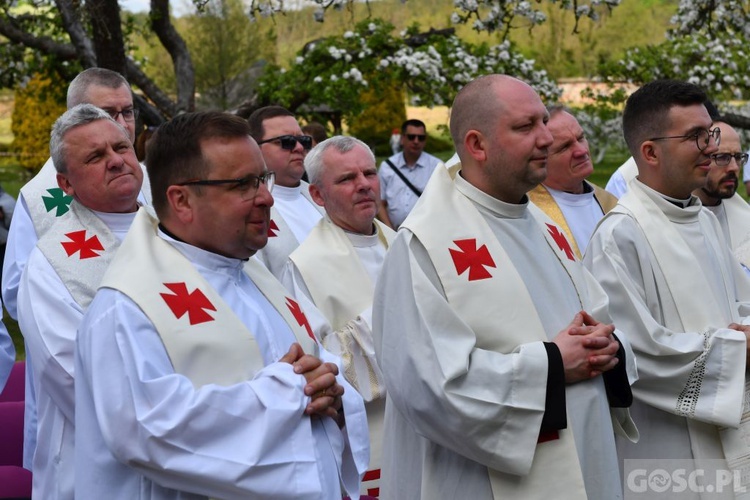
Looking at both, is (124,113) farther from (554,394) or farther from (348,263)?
(554,394)

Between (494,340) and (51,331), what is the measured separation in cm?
159

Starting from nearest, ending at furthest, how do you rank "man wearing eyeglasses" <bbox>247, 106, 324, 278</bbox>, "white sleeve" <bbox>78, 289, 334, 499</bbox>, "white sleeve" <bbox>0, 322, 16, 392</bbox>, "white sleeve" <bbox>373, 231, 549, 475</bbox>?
"white sleeve" <bbox>78, 289, 334, 499</bbox>
"white sleeve" <bbox>373, 231, 549, 475</bbox>
"white sleeve" <bbox>0, 322, 16, 392</bbox>
"man wearing eyeglasses" <bbox>247, 106, 324, 278</bbox>

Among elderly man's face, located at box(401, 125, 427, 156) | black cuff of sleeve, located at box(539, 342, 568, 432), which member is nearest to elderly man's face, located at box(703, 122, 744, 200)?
black cuff of sleeve, located at box(539, 342, 568, 432)

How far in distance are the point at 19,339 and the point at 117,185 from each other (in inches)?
299

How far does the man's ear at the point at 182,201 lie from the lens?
3.17m

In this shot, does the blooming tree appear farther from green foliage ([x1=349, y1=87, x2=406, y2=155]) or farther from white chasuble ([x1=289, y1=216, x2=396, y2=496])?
green foliage ([x1=349, y1=87, x2=406, y2=155])

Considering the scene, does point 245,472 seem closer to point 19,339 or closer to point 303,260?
point 303,260

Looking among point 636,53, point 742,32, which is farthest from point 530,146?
point 636,53

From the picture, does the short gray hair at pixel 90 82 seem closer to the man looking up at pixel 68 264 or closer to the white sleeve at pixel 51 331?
the man looking up at pixel 68 264

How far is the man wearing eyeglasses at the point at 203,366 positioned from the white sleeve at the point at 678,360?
1.55 m

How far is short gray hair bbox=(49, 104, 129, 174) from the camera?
4.34m

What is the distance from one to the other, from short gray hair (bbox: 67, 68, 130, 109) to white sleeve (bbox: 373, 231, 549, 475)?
101 inches

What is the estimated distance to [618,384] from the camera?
149 inches

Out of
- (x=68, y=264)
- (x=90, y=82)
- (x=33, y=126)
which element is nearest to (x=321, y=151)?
(x=90, y=82)
